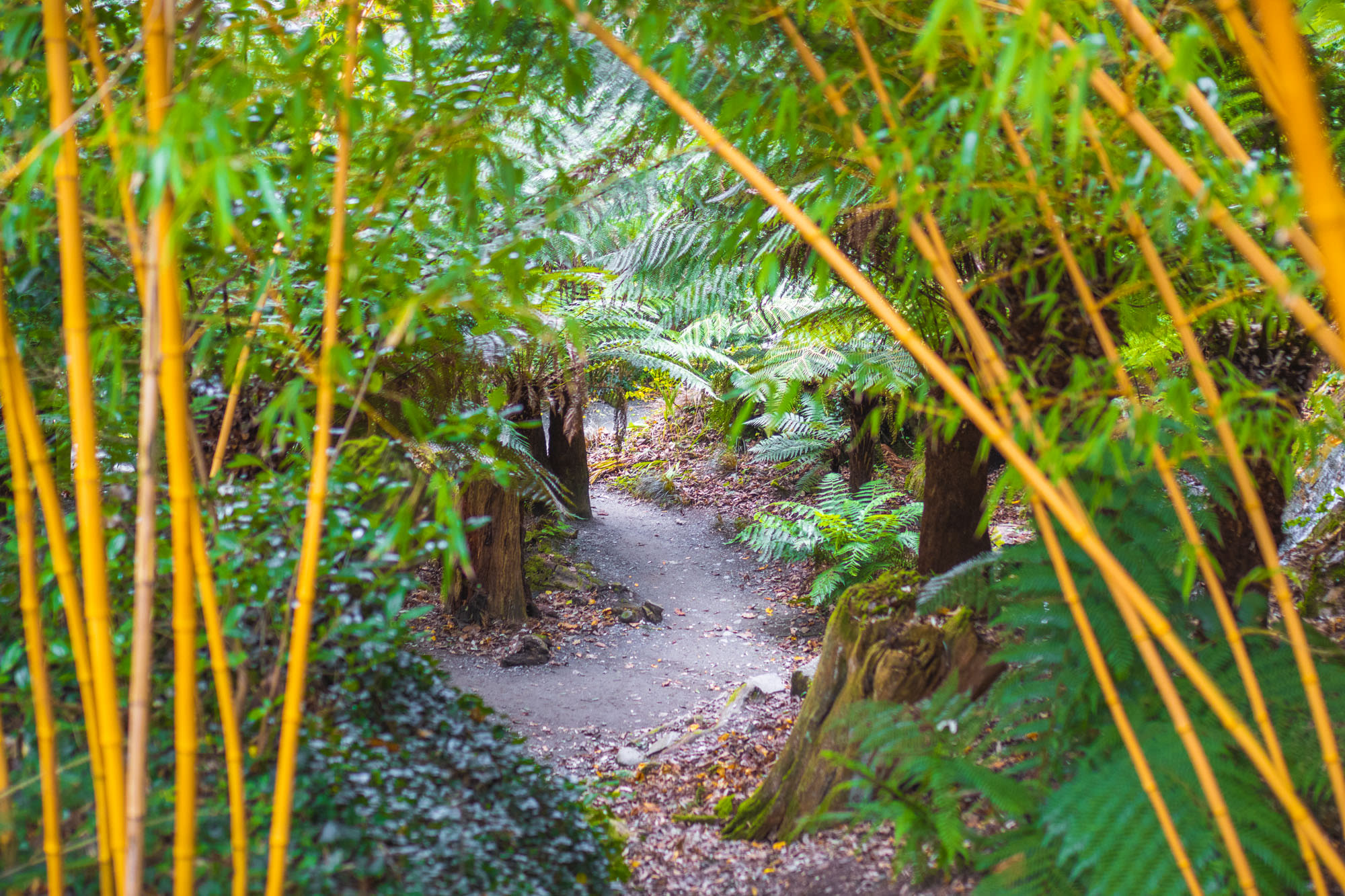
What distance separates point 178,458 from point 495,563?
164 inches

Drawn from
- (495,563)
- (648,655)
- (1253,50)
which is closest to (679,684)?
(648,655)

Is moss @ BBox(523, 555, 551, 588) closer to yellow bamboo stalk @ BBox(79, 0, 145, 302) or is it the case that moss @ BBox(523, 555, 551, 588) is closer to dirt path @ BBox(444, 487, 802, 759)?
dirt path @ BBox(444, 487, 802, 759)

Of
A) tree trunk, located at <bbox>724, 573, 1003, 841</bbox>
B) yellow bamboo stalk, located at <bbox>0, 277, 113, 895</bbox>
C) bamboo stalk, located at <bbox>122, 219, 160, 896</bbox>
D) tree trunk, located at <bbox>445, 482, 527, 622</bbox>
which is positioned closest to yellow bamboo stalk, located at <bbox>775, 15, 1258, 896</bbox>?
bamboo stalk, located at <bbox>122, 219, 160, 896</bbox>

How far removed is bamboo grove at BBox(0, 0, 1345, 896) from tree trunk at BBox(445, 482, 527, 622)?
10.5ft

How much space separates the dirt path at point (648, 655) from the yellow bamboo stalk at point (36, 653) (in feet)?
7.51

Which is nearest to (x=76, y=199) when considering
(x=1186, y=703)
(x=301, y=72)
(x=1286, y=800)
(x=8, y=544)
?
(x=301, y=72)

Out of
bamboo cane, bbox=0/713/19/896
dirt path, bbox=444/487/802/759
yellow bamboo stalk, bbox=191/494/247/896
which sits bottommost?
dirt path, bbox=444/487/802/759

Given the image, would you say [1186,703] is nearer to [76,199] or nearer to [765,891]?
[765,891]

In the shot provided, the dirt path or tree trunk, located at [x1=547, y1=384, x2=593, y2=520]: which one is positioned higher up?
tree trunk, located at [x1=547, y1=384, x2=593, y2=520]

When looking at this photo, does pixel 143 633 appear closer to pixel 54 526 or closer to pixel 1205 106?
pixel 54 526

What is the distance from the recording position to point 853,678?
7.94ft

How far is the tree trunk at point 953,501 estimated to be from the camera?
3295 mm

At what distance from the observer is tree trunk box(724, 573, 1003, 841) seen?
231cm

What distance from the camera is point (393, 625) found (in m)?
1.48
